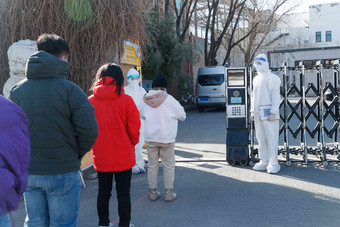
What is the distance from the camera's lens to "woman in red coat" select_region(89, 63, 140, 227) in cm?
361

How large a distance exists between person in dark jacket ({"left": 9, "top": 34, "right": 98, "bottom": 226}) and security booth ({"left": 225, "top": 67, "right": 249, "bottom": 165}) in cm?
474

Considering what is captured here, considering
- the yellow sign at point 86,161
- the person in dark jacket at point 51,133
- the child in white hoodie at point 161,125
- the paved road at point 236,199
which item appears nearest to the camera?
the person in dark jacket at point 51,133

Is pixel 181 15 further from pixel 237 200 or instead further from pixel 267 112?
pixel 237 200

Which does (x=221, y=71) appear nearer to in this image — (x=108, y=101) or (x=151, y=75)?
(x=151, y=75)

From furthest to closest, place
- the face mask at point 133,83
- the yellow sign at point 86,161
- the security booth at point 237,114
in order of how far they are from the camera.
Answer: the security booth at point 237,114, the face mask at point 133,83, the yellow sign at point 86,161

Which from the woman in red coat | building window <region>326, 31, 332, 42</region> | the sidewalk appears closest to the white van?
the sidewalk

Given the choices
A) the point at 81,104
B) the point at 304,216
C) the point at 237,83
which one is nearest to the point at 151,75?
the point at 237,83

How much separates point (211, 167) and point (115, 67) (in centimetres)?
385

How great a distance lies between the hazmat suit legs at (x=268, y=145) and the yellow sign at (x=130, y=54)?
302 cm

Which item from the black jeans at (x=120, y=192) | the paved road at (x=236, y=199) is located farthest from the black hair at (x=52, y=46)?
the paved road at (x=236, y=199)

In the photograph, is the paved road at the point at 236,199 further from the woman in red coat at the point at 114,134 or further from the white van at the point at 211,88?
the white van at the point at 211,88

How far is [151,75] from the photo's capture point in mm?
18516

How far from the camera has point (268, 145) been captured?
21.2 feet

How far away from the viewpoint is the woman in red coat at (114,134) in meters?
3.61
